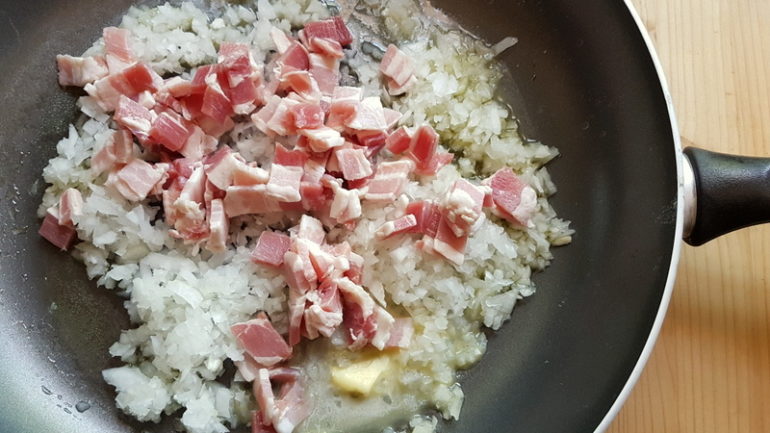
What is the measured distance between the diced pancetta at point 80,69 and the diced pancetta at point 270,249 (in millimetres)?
649

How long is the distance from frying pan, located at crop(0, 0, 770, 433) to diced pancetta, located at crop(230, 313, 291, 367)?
335 mm

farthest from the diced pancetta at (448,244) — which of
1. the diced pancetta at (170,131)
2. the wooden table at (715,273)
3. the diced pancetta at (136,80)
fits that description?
the diced pancetta at (136,80)

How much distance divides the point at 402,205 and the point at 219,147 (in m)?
0.55

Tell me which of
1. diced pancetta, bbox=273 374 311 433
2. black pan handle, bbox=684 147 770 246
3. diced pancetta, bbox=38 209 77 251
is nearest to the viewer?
black pan handle, bbox=684 147 770 246

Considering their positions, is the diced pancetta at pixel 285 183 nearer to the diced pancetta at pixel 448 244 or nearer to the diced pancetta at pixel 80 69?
the diced pancetta at pixel 448 244

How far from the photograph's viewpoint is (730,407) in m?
1.64

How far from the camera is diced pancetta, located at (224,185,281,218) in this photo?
160 centimetres

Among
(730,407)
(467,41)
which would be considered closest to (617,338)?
(730,407)

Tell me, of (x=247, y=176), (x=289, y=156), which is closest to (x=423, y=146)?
(x=289, y=156)

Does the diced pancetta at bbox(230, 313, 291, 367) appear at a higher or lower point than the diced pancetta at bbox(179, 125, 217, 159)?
lower

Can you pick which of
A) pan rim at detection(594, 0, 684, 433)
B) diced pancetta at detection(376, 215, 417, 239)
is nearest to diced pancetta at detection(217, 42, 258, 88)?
diced pancetta at detection(376, 215, 417, 239)

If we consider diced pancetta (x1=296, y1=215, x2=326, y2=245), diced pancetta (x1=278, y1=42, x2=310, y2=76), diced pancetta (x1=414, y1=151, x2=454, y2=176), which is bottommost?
diced pancetta (x1=296, y1=215, x2=326, y2=245)

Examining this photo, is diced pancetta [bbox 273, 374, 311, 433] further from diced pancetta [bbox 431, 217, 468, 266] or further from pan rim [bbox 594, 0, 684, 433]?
pan rim [bbox 594, 0, 684, 433]

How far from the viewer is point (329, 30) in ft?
5.89
